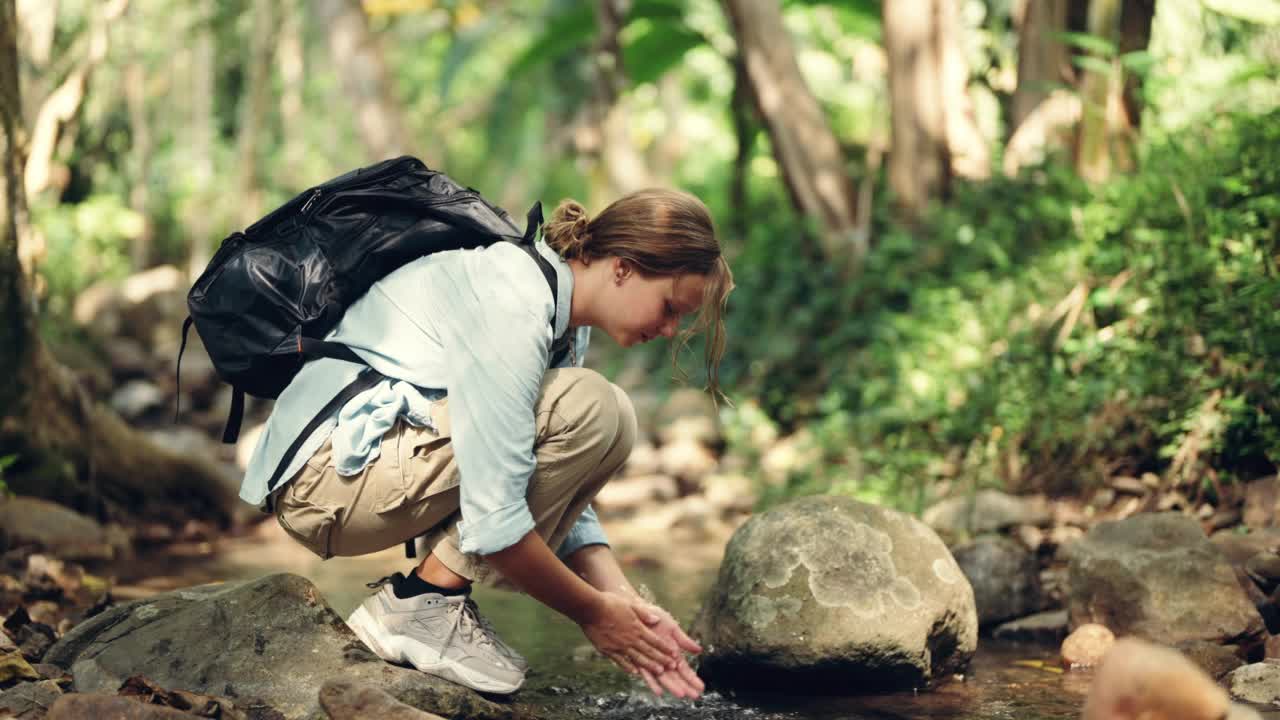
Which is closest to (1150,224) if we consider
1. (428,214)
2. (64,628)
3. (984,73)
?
(984,73)

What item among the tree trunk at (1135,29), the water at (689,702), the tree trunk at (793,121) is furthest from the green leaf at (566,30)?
the water at (689,702)

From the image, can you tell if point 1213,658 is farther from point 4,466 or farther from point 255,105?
point 255,105

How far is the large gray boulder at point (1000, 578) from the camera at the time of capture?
4.22 m

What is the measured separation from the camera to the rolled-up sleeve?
260 cm

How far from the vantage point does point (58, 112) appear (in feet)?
29.6

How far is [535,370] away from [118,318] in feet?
35.3

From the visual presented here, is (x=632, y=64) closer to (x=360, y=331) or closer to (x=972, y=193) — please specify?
(x=972, y=193)

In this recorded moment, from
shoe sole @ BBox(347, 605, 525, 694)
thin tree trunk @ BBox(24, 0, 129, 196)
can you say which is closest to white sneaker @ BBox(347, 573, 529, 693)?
shoe sole @ BBox(347, 605, 525, 694)

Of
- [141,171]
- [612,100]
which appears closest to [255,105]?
[141,171]

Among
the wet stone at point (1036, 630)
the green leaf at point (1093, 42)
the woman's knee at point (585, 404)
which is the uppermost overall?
the green leaf at point (1093, 42)

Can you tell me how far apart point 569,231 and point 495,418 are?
544 mm

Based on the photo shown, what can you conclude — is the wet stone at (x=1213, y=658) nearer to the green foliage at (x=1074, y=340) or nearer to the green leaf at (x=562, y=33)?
the green foliage at (x=1074, y=340)

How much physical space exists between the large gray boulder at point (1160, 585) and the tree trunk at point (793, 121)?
14.5ft

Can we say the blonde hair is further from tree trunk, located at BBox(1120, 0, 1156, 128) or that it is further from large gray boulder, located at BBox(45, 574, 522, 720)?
tree trunk, located at BBox(1120, 0, 1156, 128)
